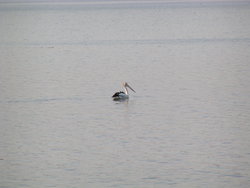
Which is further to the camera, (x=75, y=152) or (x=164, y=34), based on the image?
(x=164, y=34)

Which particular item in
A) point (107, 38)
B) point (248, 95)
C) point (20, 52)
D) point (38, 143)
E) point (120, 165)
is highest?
point (107, 38)

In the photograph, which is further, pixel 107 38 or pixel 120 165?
pixel 107 38

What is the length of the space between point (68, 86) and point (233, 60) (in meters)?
8.77

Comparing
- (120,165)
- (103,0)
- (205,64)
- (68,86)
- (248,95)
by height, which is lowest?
(120,165)

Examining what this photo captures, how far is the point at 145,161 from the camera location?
12.3m

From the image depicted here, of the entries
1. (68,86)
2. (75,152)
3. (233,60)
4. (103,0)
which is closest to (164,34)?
(233,60)

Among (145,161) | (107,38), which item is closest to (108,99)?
(145,161)

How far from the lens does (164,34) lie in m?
48.2

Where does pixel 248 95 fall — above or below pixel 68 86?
below

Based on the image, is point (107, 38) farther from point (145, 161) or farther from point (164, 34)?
point (145, 161)

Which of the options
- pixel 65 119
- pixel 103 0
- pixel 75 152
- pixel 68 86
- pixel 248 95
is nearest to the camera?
pixel 75 152

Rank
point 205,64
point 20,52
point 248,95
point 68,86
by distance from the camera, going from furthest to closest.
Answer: point 20,52 → point 205,64 → point 68,86 → point 248,95

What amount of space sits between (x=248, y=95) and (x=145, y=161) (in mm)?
7178

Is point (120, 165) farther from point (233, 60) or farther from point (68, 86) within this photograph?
point (233, 60)
